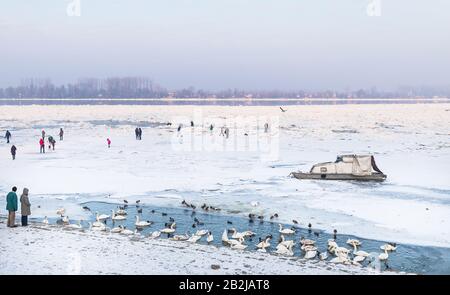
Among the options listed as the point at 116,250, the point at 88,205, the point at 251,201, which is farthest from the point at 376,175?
the point at 116,250

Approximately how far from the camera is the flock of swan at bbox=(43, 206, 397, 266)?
38.3 feet

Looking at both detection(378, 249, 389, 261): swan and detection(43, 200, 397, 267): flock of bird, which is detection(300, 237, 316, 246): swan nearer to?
detection(43, 200, 397, 267): flock of bird

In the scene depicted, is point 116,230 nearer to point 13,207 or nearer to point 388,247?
point 13,207

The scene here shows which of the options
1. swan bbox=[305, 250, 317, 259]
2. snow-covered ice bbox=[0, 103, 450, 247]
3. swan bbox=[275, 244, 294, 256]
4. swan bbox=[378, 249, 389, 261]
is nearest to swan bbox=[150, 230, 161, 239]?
swan bbox=[275, 244, 294, 256]

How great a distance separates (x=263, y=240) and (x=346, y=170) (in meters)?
10.8

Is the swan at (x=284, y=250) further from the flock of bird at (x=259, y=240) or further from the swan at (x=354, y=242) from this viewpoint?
the swan at (x=354, y=242)

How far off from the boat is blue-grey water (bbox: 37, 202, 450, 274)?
26.0 ft

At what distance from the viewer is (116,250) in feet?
36.5

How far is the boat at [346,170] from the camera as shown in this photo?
73.4 ft

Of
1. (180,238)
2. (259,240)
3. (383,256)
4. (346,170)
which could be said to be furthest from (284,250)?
(346,170)

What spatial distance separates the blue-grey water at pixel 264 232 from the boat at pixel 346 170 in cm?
793

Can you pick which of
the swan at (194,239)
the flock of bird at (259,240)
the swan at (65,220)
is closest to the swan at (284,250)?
the flock of bird at (259,240)
